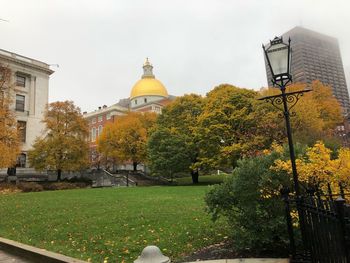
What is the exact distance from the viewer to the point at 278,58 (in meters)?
5.94

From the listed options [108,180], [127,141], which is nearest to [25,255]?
[108,180]

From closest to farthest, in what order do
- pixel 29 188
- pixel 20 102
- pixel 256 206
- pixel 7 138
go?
pixel 256 206, pixel 7 138, pixel 29 188, pixel 20 102

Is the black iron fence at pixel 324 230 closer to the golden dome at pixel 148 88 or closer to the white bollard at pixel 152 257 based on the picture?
the white bollard at pixel 152 257

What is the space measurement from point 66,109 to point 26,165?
1297 centimetres

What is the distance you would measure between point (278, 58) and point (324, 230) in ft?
10.7

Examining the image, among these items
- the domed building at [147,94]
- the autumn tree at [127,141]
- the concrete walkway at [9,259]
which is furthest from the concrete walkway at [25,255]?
the domed building at [147,94]

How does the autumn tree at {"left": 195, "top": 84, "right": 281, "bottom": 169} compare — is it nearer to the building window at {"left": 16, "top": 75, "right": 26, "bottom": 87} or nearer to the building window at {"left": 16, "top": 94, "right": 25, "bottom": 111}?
the building window at {"left": 16, "top": 94, "right": 25, "bottom": 111}

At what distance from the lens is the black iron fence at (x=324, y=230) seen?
351 cm

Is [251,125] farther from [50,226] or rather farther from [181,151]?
[50,226]

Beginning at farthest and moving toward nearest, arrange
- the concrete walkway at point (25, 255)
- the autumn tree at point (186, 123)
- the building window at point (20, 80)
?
the building window at point (20, 80) → the autumn tree at point (186, 123) → the concrete walkway at point (25, 255)

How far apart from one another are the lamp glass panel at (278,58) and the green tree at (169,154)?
2796 cm

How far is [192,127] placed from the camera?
35.0 metres

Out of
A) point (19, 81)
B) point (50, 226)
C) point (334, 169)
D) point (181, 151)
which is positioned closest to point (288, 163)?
point (334, 169)

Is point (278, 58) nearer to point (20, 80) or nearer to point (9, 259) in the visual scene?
point (9, 259)
